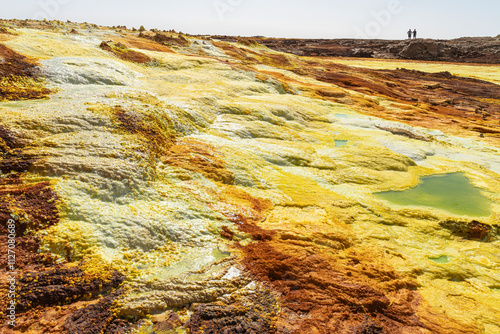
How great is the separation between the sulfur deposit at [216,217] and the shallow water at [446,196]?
0.15 metres

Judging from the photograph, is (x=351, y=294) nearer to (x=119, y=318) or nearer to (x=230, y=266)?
(x=230, y=266)

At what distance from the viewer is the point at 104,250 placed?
372 inches

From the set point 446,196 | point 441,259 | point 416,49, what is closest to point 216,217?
point 441,259

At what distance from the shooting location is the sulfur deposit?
8.53 metres

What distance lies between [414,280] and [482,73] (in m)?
94.7

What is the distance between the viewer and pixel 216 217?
12305mm

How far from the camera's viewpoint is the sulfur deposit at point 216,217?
853cm

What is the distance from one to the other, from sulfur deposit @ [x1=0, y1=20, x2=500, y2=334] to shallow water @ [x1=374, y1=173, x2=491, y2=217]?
0.15 meters

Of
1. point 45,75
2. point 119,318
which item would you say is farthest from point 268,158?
point 45,75

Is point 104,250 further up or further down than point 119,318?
further up

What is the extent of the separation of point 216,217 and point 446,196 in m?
15.0

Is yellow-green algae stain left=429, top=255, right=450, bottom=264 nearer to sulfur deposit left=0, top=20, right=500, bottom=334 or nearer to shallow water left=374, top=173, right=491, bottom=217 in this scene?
sulfur deposit left=0, top=20, right=500, bottom=334

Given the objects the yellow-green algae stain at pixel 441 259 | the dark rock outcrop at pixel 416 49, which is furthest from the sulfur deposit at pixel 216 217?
the dark rock outcrop at pixel 416 49

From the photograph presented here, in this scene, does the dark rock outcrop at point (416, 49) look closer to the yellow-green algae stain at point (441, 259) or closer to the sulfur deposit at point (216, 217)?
the sulfur deposit at point (216, 217)
